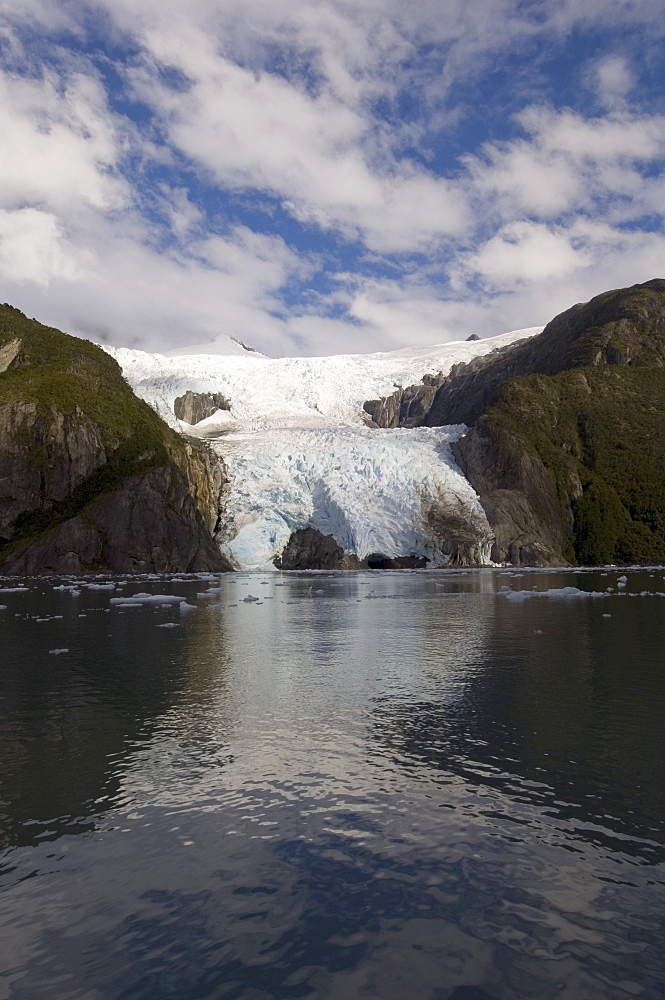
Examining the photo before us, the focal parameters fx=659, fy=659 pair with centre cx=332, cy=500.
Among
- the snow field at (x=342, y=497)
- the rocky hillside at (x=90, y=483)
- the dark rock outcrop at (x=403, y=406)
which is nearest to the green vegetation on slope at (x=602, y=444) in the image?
the snow field at (x=342, y=497)

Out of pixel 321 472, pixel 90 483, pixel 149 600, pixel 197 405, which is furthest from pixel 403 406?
pixel 149 600

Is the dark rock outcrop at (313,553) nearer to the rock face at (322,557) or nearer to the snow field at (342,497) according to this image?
the rock face at (322,557)

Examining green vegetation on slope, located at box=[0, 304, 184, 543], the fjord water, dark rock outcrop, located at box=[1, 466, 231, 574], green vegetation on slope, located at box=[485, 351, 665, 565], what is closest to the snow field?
dark rock outcrop, located at box=[1, 466, 231, 574]

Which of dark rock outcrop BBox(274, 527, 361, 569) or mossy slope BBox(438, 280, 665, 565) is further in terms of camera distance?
mossy slope BBox(438, 280, 665, 565)

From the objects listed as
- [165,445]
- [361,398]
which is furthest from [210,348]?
[165,445]

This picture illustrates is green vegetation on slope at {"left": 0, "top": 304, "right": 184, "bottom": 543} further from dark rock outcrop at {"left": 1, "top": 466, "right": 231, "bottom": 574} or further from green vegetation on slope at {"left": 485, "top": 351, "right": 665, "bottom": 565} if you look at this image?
green vegetation on slope at {"left": 485, "top": 351, "right": 665, "bottom": 565}

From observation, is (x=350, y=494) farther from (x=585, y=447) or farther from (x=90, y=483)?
(x=585, y=447)

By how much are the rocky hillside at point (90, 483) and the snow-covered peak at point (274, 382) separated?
2782cm

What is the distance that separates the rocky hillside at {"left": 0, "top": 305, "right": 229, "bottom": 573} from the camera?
60.9 meters

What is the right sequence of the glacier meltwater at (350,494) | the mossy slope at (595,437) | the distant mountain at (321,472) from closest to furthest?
the distant mountain at (321,472)
the glacier meltwater at (350,494)
the mossy slope at (595,437)

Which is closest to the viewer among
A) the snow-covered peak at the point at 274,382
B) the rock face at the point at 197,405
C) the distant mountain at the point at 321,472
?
the distant mountain at the point at 321,472

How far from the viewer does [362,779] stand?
748 cm

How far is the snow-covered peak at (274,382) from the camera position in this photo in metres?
112

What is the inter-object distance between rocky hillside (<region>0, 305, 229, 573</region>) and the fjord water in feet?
163
